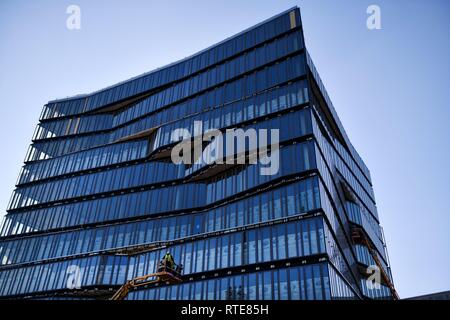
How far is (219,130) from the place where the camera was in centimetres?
A: 5834

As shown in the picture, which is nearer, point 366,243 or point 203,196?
point 203,196

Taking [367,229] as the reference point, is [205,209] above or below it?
below

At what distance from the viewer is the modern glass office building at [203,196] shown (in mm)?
45594

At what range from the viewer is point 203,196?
57.9 metres

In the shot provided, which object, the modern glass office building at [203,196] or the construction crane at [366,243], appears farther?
the construction crane at [366,243]

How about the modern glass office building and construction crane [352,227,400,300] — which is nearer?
the modern glass office building

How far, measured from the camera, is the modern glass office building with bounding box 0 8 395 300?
4559 centimetres

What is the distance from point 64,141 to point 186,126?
2972 centimetres

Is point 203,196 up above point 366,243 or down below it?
above
